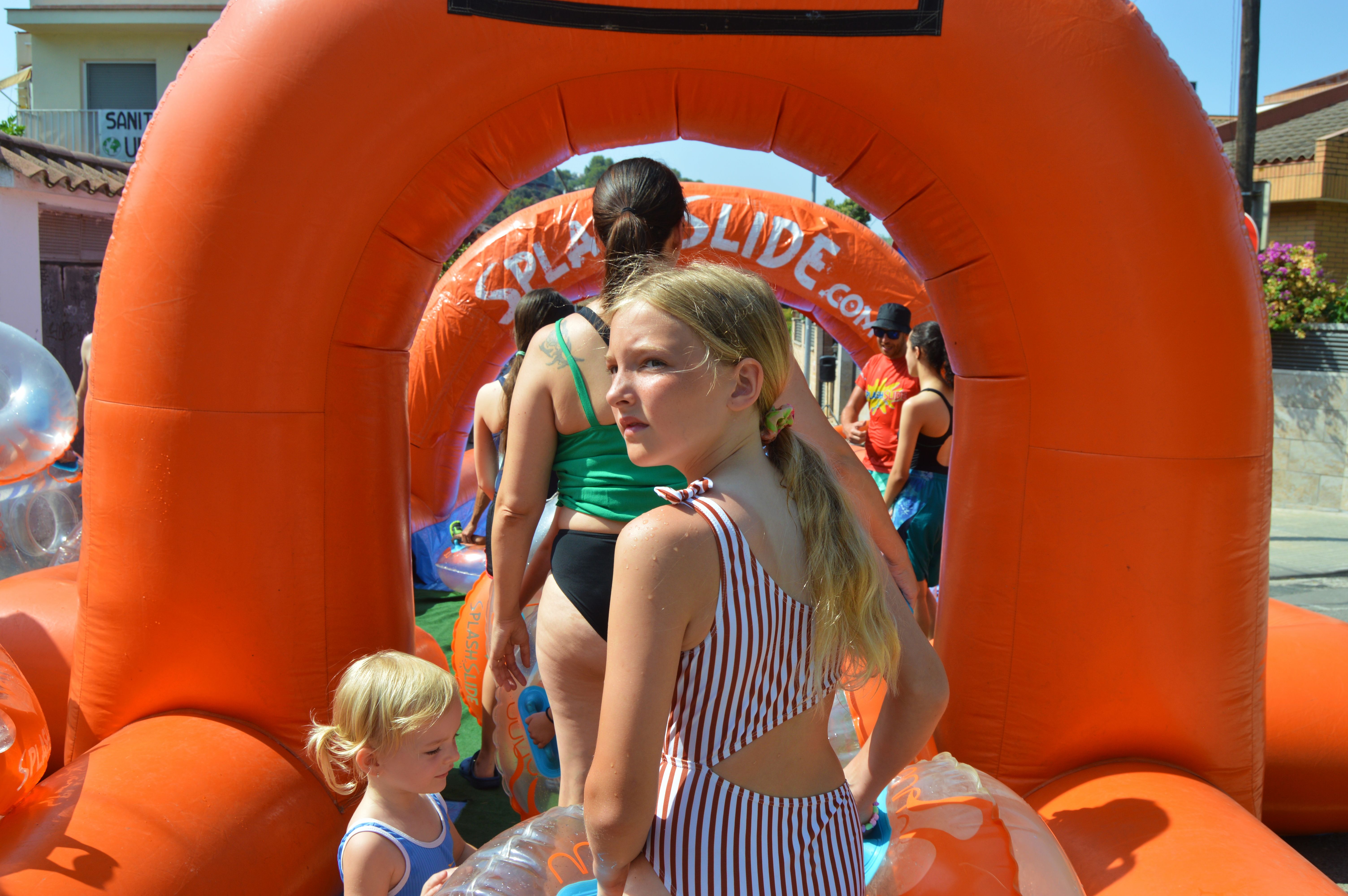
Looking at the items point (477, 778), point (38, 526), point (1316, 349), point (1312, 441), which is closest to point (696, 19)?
point (477, 778)

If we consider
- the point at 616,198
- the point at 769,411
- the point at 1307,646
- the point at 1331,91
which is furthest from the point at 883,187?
the point at 1331,91

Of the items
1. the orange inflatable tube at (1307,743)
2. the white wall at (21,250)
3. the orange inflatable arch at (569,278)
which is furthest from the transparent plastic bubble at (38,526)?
the orange inflatable tube at (1307,743)

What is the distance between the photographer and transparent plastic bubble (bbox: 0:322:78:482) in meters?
4.77

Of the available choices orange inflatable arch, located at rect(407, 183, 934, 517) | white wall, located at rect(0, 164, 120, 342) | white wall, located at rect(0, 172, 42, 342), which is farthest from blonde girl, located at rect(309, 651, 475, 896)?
white wall, located at rect(0, 172, 42, 342)

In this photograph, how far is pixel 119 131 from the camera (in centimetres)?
1686

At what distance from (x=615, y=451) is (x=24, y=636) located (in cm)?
217

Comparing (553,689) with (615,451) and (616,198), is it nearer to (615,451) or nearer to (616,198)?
(615,451)

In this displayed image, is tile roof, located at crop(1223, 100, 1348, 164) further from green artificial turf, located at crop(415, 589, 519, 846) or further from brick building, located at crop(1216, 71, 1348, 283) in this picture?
green artificial turf, located at crop(415, 589, 519, 846)

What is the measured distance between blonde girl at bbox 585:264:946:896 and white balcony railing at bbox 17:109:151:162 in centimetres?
1880

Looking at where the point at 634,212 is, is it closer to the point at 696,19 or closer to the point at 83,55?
the point at 696,19

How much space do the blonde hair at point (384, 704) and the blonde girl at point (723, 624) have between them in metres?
0.84

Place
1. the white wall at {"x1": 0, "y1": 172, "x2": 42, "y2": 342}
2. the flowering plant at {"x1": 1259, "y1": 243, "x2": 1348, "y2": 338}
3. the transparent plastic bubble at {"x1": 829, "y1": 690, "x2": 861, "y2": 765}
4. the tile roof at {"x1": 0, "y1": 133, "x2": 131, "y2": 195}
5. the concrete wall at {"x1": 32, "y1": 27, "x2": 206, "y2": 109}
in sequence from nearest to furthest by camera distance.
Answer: the transparent plastic bubble at {"x1": 829, "y1": 690, "x2": 861, "y2": 765} < the flowering plant at {"x1": 1259, "y1": 243, "x2": 1348, "y2": 338} < the white wall at {"x1": 0, "y1": 172, "x2": 42, "y2": 342} < the tile roof at {"x1": 0, "y1": 133, "x2": 131, "y2": 195} < the concrete wall at {"x1": 32, "y1": 27, "x2": 206, "y2": 109}

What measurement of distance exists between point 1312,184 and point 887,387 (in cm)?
1169

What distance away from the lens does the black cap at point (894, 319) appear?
15.4ft
